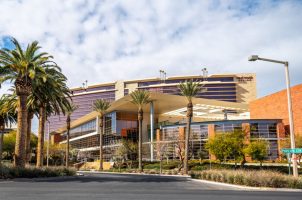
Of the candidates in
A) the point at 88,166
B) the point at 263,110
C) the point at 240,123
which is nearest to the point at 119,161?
the point at 88,166

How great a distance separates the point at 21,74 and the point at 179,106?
155 feet

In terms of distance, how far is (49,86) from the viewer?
3228 cm

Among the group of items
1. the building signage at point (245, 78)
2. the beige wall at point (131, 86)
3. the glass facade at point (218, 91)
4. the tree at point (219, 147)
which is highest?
the building signage at point (245, 78)

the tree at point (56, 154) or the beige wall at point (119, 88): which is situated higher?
the beige wall at point (119, 88)

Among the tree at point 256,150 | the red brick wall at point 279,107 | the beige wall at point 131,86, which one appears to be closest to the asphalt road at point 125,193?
the tree at point 256,150

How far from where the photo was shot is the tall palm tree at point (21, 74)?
29.3 metres

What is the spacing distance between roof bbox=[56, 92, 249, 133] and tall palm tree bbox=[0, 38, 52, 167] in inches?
1319

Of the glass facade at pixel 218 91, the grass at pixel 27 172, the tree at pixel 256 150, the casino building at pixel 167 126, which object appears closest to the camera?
the grass at pixel 27 172

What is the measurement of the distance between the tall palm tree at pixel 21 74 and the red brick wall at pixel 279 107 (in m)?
41.0

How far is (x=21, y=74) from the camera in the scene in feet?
98.3

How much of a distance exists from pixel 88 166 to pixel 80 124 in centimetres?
3324

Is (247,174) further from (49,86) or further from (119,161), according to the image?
(119,161)

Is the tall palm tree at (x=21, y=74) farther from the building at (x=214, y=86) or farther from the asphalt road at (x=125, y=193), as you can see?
the building at (x=214, y=86)

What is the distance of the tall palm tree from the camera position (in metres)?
29.3
